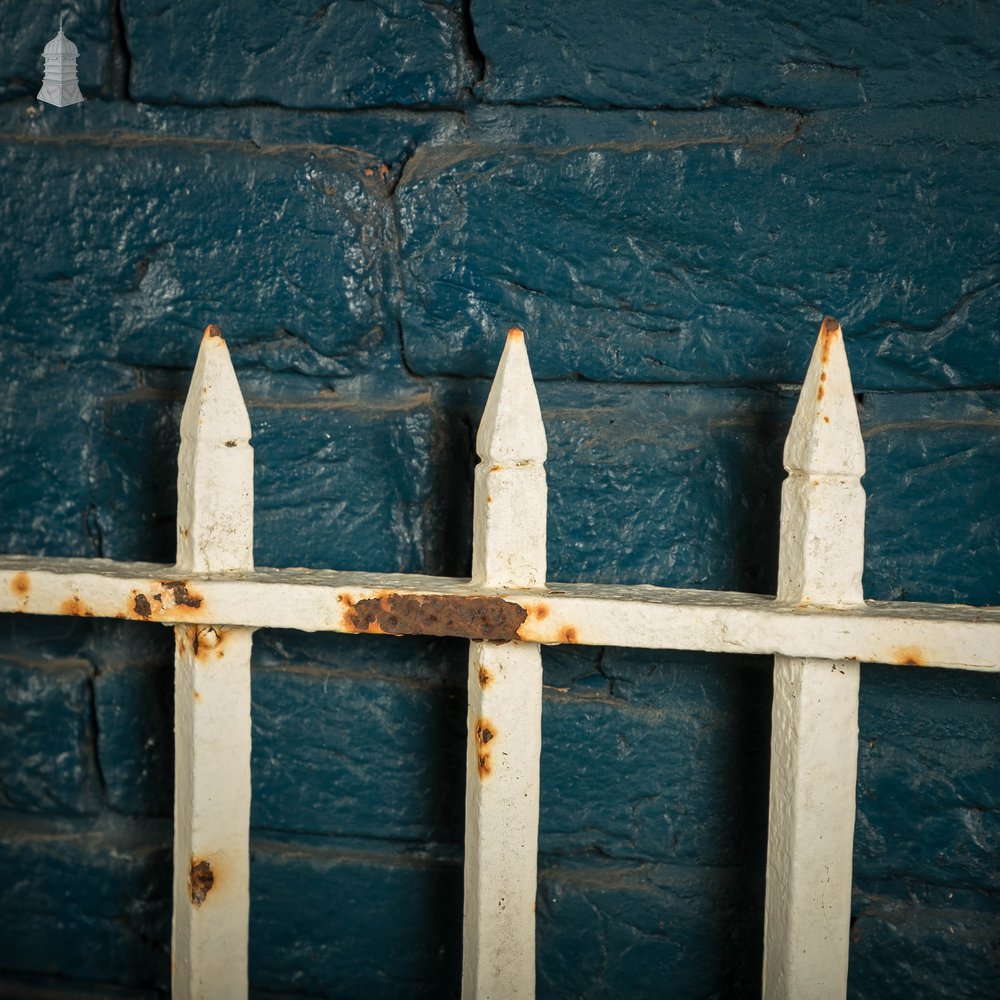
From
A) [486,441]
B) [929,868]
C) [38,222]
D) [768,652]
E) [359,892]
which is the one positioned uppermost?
[38,222]

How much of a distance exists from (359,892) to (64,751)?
0.52 metres

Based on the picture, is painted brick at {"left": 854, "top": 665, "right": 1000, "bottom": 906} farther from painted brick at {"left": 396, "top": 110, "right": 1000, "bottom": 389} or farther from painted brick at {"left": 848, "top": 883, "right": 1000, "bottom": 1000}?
painted brick at {"left": 396, "top": 110, "right": 1000, "bottom": 389}

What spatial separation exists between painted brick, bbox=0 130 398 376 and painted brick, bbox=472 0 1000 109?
0.28 m

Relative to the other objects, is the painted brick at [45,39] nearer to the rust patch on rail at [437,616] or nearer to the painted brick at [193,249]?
the painted brick at [193,249]

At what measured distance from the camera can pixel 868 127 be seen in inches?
59.7

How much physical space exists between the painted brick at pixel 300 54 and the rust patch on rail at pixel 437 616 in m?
0.74

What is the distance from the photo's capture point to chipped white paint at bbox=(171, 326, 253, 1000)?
1.50 metres

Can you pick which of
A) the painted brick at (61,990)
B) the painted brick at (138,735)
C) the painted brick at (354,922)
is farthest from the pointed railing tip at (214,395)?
the painted brick at (61,990)

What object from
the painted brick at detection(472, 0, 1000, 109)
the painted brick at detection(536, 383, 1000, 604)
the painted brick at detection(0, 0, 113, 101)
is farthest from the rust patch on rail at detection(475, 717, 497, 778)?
the painted brick at detection(0, 0, 113, 101)

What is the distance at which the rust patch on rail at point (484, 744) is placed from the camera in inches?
57.6

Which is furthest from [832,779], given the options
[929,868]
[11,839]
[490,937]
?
[11,839]

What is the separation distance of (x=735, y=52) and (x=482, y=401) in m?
0.61

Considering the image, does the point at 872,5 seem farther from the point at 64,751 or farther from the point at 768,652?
the point at 64,751

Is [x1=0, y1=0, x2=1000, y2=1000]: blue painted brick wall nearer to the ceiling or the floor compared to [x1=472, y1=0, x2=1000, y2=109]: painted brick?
nearer to the floor
